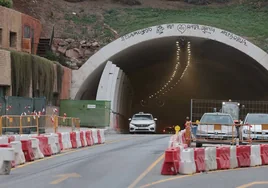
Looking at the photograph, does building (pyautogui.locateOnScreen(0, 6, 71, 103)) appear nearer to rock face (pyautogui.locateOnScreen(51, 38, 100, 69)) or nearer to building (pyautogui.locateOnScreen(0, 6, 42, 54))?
building (pyautogui.locateOnScreen(0, 6, 42, 54))

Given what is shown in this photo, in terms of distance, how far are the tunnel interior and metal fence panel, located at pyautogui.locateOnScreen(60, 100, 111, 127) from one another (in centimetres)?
605

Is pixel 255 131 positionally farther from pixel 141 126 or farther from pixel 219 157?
pixel 141 126

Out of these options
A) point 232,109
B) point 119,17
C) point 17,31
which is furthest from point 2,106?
point 119,17

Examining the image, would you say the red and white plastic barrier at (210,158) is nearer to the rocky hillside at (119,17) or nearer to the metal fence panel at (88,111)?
the metal fence panel at (88,111)

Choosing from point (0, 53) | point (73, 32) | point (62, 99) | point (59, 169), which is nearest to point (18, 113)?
→ point (0, 53)

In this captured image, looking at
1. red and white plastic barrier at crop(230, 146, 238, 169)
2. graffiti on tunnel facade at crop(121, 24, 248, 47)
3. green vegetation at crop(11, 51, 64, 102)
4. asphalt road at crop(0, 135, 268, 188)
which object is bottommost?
asphalt road at crop(0, 135, 268, 188)

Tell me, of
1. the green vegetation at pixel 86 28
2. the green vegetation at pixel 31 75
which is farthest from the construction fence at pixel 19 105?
the green vegetation at pixel 86 28

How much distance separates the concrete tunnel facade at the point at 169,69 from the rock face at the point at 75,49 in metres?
2.01

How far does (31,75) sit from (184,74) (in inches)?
1255

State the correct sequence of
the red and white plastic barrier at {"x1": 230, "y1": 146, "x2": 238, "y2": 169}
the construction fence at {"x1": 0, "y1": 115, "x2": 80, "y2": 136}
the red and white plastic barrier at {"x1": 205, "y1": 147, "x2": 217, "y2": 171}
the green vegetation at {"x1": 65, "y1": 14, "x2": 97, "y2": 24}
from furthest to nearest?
the green vegetation at {"x1": 65, "y1": 14, "x2": 97, "y2": 24} → the construction fence at {"x1": 0, "y1": 115, "x2": 80, "y2": 136} → the red and white plastic barrier at {"x1": 230, "y1": 146, "x2": 238, "y2": 169} → the red and white plastic barrier at {"x1": 205, "y1": 147, "x2": 217, "y2": 171}

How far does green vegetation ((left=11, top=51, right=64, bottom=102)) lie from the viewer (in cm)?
3972

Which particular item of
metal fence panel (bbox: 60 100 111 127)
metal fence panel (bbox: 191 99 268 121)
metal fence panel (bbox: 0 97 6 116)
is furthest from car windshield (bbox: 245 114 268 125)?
metal fence panel (bbox: 191 99 268 121)

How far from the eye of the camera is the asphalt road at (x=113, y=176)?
1448 cm

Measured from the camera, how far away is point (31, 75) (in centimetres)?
4219
